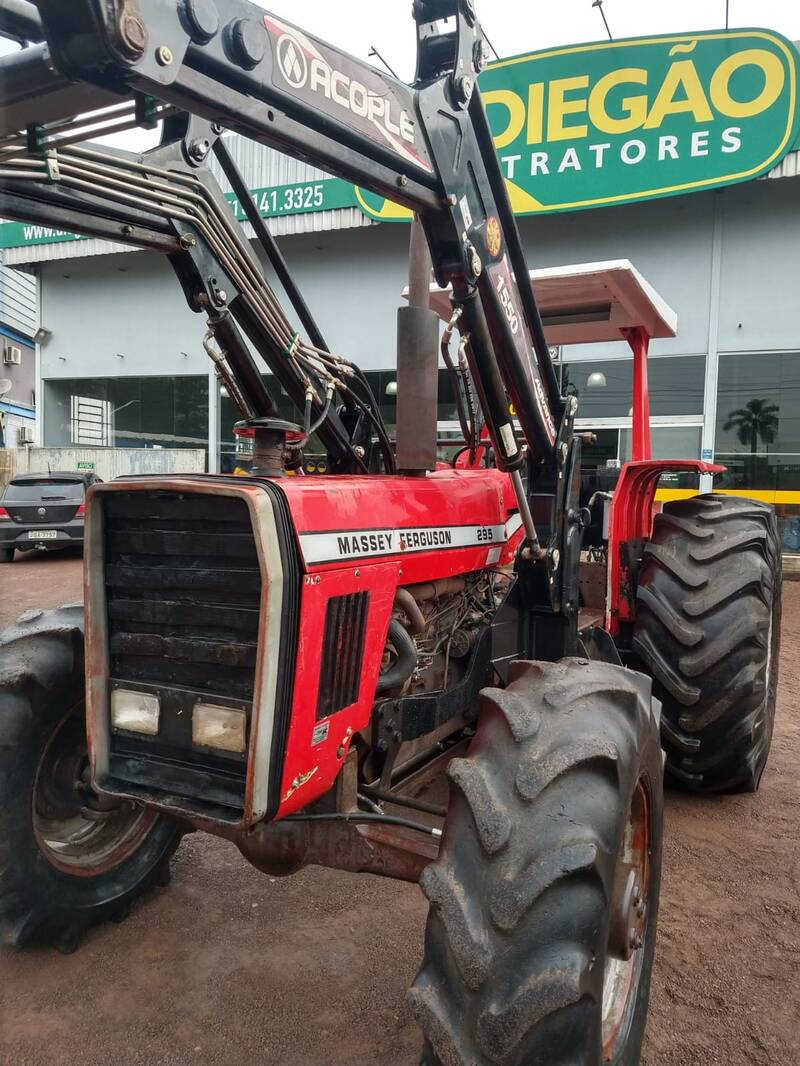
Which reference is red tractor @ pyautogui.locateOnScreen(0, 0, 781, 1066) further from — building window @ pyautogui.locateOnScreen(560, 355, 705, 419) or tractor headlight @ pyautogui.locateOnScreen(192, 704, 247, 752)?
building window @ pyautogui.locateOnScreen(560, 355, 705, 419)

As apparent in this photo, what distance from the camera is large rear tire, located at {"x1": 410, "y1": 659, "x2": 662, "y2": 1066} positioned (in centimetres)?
156

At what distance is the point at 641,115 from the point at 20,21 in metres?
10.5

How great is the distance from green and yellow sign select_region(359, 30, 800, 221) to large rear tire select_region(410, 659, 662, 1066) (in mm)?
9423

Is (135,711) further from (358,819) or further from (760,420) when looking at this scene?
(760,420)

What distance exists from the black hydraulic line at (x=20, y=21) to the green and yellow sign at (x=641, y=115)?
30.1ft

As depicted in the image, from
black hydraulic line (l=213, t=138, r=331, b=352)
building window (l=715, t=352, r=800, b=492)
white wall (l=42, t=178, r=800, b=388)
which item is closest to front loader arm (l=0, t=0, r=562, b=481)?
black hydraulic line (l=213, t=138, r=331, b=352)

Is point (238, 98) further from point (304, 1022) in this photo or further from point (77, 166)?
point (304, 1022)

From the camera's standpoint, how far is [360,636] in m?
2.13

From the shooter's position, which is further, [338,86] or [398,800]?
[398,800]

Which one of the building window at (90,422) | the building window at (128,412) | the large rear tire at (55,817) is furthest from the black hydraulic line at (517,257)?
the building window at (90,422)

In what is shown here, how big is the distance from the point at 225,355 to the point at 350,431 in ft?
2.29

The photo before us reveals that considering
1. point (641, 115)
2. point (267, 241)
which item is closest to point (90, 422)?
point (641, 115)

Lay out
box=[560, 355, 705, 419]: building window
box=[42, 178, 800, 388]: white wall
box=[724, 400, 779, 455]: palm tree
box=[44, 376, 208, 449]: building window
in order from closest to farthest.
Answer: box=[42, 178, 800, 388]: white wall → box=[724, 400, 779, 455]: palm tree → box=[560, 355, 705, 419]: building window → box=[44, 376, 208, 449]: building window

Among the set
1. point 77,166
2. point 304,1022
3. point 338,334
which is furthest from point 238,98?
point 338,334
